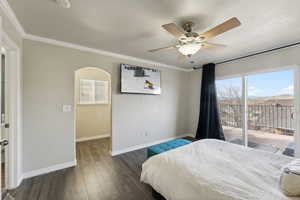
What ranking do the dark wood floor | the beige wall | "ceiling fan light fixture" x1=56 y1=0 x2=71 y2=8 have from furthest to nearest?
1. the beige wall
2. the dark wood floor
3. "ceiling fan light fixture" x1=56 y1=0 x2=71 y2=8

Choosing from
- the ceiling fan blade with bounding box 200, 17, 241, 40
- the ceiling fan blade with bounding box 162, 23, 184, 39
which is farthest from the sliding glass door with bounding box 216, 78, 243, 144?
the ceiling fan blade with bounding box 162, 23, 184, 39

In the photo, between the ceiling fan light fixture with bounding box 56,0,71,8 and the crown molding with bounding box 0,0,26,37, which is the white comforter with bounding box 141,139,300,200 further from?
the crown molding with bounding box 0,0,26,37

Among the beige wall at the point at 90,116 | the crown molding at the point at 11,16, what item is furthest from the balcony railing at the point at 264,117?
the crown molding at the point at 11,16

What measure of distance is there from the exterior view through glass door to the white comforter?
5.83ft

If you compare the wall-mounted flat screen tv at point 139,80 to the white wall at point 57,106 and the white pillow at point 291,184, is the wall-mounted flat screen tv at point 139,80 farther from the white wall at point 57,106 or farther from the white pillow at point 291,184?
the white pillow at point 291,184

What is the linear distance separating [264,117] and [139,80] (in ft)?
10.5

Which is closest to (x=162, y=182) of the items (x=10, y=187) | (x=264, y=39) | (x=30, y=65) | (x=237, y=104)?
(x=10, y=187)

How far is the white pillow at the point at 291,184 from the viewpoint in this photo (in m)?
1.02

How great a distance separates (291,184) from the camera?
105cm

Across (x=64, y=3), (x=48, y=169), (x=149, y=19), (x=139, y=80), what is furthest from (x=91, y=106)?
(x=149, y=19)

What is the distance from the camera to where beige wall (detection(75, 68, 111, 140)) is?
4111 mm

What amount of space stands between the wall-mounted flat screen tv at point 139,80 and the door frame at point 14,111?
1792 millimetres

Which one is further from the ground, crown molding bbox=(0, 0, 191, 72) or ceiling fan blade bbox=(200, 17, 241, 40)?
crown molding bbox=(0, 0, 191, 72)

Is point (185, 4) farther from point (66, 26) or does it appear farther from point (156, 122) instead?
point (156, 122)
